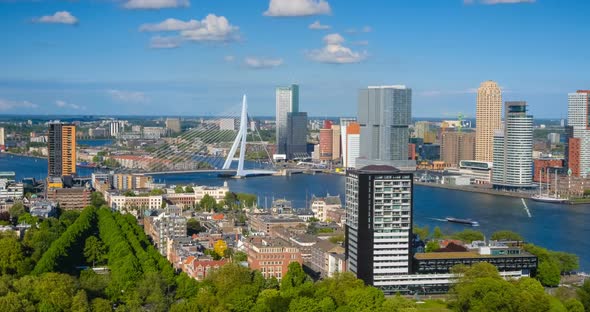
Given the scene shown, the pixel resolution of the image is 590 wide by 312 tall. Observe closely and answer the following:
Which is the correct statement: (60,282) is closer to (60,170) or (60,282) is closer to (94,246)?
(94,246)

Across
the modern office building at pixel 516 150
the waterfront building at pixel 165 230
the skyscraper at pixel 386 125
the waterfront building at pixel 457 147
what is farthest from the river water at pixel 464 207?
the waterfront building at pixel 457 147

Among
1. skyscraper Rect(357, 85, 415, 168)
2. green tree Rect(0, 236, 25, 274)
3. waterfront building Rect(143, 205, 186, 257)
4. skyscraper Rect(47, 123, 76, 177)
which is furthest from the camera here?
skyscraper Rect(357, 85, 415, 168)

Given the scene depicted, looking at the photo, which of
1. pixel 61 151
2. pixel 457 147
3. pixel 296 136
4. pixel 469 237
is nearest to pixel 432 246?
pixel 469 237

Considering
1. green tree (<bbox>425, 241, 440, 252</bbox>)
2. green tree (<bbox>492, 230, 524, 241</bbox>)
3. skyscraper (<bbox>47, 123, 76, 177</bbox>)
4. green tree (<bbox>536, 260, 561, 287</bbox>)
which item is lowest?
green tree (<bbox>536, 260, 561, 287</bbox>)

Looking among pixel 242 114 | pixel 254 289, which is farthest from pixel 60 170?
pixel 254 289

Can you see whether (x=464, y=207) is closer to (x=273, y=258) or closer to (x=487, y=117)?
(x=273, y=258)

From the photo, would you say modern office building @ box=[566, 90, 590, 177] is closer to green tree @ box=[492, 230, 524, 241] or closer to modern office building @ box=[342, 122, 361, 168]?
modern office building @ box=[342, 122, 361, 168]

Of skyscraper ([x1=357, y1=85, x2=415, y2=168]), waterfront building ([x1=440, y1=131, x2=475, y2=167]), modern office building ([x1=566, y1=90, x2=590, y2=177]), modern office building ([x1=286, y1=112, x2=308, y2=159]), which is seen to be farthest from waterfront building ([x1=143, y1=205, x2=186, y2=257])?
modern office building ([x1=286, y1=112, x2=308, y2=159])
